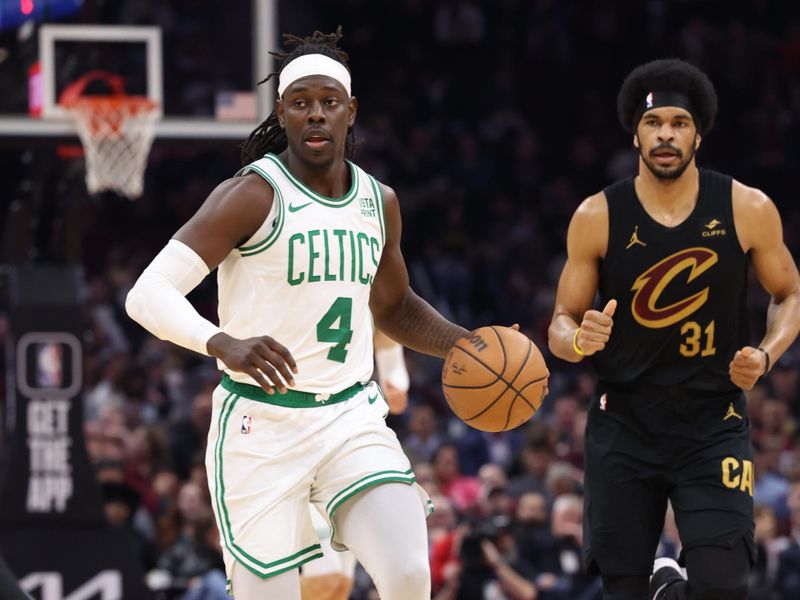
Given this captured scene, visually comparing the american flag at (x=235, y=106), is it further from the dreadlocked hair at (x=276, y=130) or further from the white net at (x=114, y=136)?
the dreadlocked hair at (x=276, y=130)

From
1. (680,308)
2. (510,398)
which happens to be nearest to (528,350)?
(510,398)

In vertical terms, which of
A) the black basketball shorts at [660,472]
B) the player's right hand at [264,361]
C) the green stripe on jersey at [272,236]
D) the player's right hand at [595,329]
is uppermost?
the green stripe on jersey at [272,236]

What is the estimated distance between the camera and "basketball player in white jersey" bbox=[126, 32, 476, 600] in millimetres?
5320

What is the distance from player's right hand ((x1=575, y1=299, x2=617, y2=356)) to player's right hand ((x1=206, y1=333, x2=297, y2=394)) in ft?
4.42

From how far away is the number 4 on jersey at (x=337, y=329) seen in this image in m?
5.51

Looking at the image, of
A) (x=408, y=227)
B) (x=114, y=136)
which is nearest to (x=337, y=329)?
(x=114, y=136)

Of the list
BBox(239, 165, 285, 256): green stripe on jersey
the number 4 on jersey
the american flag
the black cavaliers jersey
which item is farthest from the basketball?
the american flag

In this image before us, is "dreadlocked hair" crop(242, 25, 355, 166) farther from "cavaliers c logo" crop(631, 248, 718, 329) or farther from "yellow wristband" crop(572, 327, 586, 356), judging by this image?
"cavaliers c logo" crop(631, 248, 718, 329)

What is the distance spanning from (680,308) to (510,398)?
925 mm

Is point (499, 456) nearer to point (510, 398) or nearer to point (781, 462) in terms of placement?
point (781, 462)

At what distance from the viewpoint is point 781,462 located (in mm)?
12773

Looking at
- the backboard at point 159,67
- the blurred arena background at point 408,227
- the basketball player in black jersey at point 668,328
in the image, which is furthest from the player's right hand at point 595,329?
the backboard at point 159,67

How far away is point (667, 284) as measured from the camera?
6242 mm

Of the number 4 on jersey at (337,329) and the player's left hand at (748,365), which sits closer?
the number 4 on jersey at (337,329)
